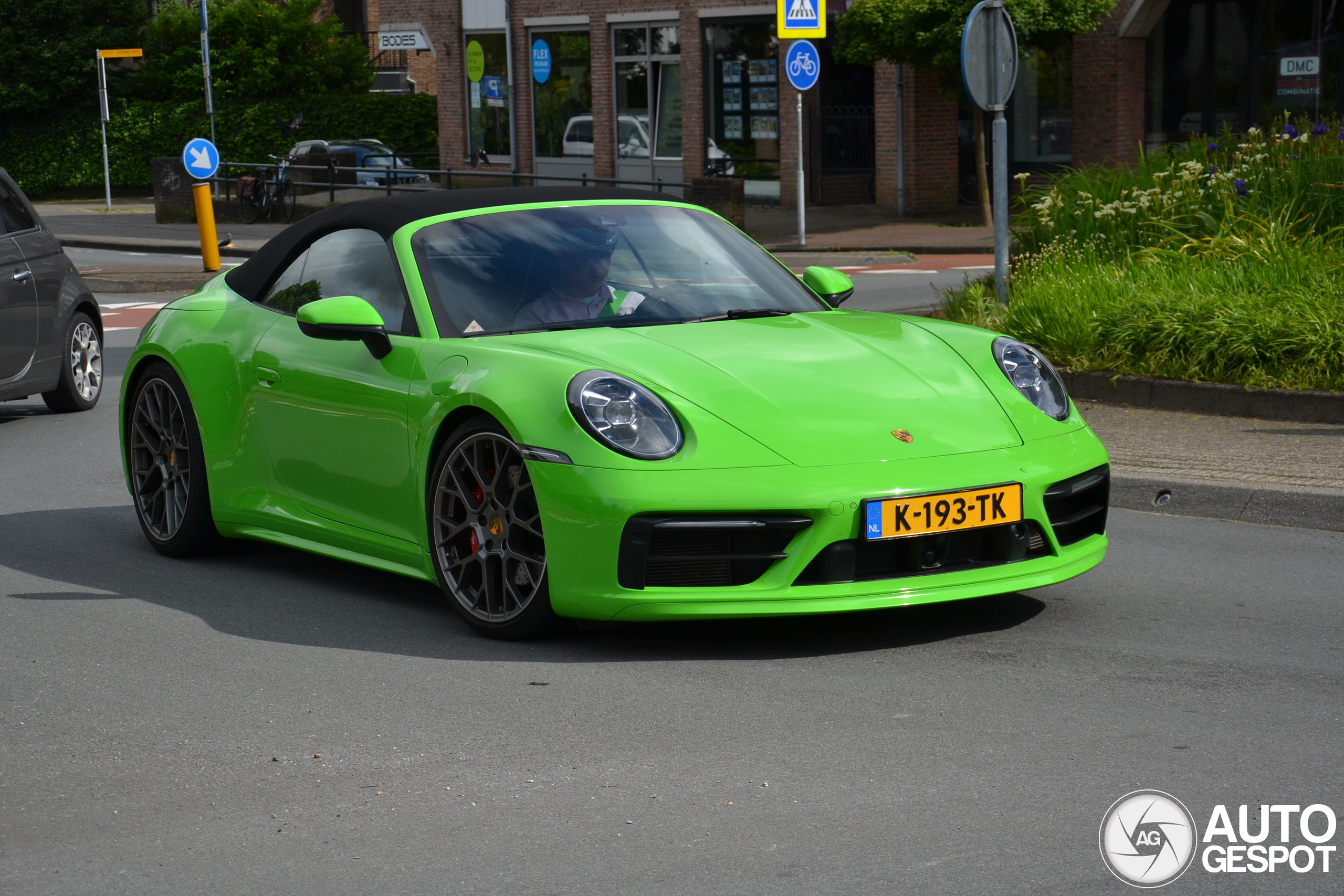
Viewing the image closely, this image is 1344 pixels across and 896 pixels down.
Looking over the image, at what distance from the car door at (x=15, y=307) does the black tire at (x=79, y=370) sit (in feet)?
1.38

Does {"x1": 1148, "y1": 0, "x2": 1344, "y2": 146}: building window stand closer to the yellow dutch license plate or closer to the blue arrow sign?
the blue arrow sign

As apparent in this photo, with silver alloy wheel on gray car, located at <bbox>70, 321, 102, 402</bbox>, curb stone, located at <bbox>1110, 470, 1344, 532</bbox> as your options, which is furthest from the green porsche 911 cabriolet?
silver alloy wheel on gray car, located at <bbox>70, 321, 102, 402</bbox>

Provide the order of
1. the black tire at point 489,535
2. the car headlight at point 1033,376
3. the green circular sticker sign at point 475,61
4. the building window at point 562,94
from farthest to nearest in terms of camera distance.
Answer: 1. the green circular sticker sign at point 475,61
2. the building window at point 562,94
3. the car headlight at point 1033,376
4. the black tire at point 489,535

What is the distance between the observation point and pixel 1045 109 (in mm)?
30250

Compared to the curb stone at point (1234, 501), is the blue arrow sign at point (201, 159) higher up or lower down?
higher up

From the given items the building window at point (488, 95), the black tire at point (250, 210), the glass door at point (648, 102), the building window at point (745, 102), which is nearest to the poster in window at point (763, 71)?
the building window at point (745, 102)

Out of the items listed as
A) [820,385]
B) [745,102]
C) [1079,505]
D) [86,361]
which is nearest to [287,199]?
[745,102]

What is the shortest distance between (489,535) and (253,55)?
44.0 meters

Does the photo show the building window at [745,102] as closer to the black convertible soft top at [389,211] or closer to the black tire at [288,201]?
the black tire at [288,201]

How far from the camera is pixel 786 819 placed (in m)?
3.86

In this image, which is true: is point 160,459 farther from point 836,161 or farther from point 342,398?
point 836,161

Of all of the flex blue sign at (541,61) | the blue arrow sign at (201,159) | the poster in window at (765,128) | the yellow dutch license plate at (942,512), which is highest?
the flex blue sign at (541,61)

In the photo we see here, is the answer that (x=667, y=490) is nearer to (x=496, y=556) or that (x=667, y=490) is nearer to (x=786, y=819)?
(x=496, y=556)

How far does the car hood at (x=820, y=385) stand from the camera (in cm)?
516
